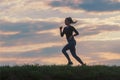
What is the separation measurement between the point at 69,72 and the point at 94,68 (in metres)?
1.73

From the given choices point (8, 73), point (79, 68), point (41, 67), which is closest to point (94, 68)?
point (79, 68)

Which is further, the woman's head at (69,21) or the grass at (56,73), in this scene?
the woman's head at (69,21)

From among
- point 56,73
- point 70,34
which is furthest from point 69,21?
point 56,73

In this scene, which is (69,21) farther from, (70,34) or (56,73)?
(56,73)

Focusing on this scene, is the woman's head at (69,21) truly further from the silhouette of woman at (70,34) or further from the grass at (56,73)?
the grass at (56,73)

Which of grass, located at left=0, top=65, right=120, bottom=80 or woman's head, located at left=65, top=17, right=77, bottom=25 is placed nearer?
grass, located at left=0, top=65, right=120, bottom=80

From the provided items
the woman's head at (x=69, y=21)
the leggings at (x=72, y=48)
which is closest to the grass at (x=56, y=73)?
the leggings at (x=72, y=48)

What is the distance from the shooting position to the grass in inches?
937

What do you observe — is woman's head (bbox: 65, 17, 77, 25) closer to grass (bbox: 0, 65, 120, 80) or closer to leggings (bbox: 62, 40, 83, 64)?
leggings (bbox: 62, 40, 83, 64)

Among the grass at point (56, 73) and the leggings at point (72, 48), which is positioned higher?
the leggings at point (72, 48)

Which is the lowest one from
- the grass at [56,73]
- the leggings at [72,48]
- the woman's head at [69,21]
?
the grass at [56,73]

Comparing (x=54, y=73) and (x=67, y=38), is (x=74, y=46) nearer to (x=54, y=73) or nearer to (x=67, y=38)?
(x=67, y=38)

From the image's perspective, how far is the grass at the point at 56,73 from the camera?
23797 millimetres

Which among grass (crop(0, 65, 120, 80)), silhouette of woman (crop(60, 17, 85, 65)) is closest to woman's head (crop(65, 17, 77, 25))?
silhouette of woman (crop(60, 17, 85, 65))
